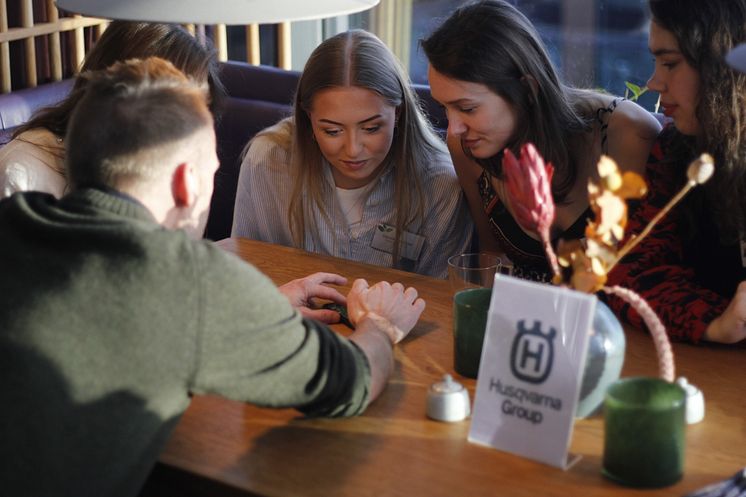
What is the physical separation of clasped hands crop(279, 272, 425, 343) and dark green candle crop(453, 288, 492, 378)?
134mm

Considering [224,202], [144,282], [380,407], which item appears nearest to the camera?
[144,282]

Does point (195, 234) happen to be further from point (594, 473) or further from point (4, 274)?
point (594, 473)

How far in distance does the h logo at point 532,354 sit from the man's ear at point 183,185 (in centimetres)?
48

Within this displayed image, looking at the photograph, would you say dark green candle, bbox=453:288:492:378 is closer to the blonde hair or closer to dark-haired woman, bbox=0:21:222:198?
the blonde hair

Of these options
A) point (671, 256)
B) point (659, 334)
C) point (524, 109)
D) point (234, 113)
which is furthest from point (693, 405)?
point (234, 113)

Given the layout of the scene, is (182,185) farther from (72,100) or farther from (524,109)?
(72,100)

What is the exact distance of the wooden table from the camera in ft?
4.21

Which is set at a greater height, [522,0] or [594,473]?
[522,0]

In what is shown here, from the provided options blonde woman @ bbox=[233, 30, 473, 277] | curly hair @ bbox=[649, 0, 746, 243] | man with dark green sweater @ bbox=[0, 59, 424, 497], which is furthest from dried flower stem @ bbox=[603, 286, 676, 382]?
blonde woman @ bbox=[233, 30, 473, 277]

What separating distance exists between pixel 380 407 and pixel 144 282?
427 millimetres

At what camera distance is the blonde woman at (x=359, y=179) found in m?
2.34

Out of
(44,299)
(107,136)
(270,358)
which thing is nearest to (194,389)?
(270,358)

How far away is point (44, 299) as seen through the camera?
4.16 feet

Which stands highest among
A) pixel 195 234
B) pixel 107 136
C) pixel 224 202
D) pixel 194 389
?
pixel 107 136
